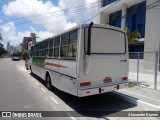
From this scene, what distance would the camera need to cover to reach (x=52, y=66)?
1103 cm

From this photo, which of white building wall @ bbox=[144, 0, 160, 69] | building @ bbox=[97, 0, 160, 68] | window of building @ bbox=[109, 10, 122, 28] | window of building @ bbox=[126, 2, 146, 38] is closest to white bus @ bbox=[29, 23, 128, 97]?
building @ bbox=[97, 0, 160, 68]

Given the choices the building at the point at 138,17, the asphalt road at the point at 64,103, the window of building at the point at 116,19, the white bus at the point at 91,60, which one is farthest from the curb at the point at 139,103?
the window of building at the point at 116,19

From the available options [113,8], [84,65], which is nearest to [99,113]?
[84,65]

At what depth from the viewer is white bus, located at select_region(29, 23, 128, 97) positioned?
25.3 ft

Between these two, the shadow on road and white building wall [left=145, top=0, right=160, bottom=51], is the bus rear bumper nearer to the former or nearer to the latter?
the shadow on road

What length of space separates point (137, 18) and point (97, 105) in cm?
2109

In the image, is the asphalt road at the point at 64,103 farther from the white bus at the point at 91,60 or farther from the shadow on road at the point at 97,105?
the white bus at the point at 91,60

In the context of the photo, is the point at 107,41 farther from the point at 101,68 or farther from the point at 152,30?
the point at 152,30

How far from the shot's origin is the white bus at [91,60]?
770cm

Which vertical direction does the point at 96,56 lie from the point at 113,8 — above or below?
below

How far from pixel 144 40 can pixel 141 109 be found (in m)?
16.9

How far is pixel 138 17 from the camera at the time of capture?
2722cm

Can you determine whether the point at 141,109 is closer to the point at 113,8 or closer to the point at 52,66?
the point at 52,66

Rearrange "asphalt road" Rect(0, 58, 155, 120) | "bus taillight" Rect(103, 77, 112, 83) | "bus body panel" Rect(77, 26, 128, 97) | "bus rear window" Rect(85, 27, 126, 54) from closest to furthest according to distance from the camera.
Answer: "bus body panel" Rect(77, 26, 128, 97) → "asphalt road" Rect(0, 58, 155, 120) → "bus rear window" Rect(85, 27, 126, 54) → "bus taillight" Rect(103, 77, 112, 83)
